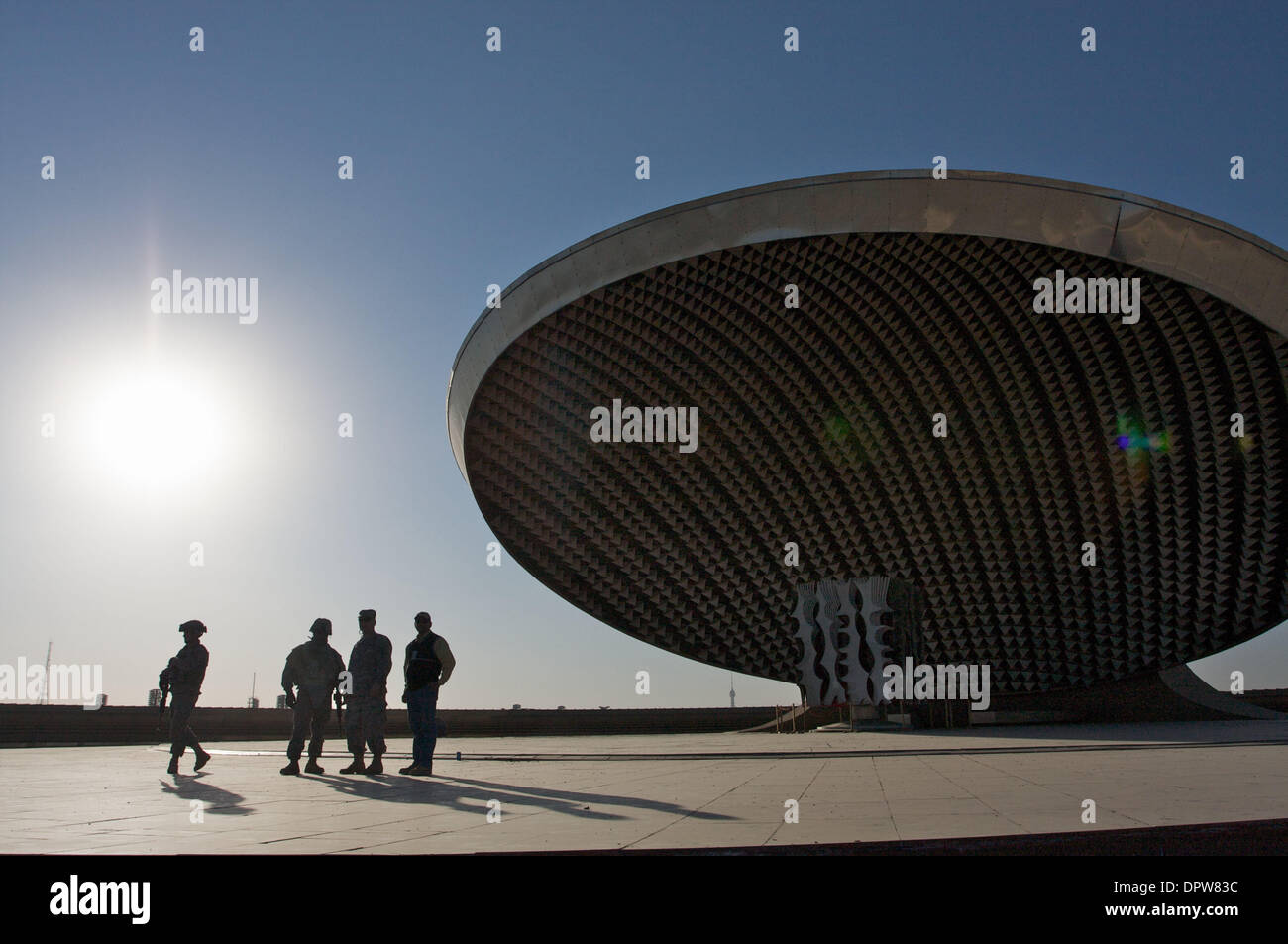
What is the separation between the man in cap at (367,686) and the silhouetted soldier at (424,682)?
288mm

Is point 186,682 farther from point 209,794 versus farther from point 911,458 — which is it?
point 911,458

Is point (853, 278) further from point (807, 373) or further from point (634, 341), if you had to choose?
point (634, 341)

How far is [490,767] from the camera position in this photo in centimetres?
940

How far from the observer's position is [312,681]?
8.82m

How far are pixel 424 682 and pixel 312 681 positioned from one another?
1242 millimetres

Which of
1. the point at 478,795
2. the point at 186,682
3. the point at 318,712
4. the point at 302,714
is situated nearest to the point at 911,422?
the point at 318,712

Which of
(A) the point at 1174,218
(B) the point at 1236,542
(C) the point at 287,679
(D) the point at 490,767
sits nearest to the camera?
(C) the point at 287,679

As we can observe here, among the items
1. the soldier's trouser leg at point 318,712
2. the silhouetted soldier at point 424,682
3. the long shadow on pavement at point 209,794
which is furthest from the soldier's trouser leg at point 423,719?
the long shadow on pavement at point 209,794

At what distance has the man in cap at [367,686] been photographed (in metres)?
8.54

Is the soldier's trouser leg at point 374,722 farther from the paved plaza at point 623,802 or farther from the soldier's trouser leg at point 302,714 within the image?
the soldier's trouser leg at point 302,714

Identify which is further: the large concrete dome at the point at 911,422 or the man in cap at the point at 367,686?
the large concrete dome at the point at 911,422
